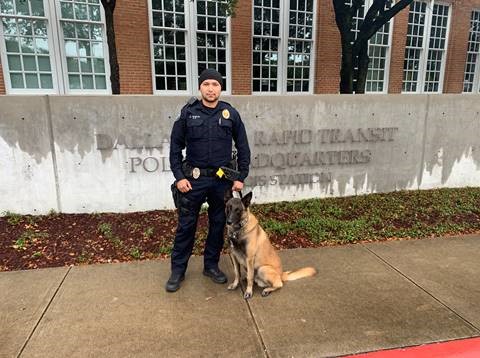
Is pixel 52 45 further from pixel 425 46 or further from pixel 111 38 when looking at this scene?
pixel 425 46

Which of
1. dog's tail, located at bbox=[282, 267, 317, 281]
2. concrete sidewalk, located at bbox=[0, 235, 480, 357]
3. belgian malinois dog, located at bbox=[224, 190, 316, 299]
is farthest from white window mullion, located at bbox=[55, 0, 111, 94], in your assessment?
dog's tail, located at bbox=[282, 267, 317, 281]

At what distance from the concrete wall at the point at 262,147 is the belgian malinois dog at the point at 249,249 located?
7.96 ft

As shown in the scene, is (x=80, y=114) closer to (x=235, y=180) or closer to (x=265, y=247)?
(x=235, y=180)

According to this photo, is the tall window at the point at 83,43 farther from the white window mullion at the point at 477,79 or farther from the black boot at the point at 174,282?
the white window mullion at the point at 477,79

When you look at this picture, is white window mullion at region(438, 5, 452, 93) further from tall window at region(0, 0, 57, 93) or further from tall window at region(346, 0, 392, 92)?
tall window at region(0, 0, 57, 93)

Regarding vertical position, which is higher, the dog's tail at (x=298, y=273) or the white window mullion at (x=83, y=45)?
the white window mullion at (x=83, y=45)

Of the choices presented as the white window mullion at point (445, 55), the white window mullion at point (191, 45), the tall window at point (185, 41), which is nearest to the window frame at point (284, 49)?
the tall window at point (185, 41)

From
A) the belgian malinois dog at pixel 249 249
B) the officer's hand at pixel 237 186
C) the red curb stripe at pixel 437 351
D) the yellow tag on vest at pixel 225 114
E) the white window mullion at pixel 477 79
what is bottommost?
the red curb stripe at pixel 437 351

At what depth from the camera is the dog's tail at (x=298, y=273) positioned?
348 centimetres

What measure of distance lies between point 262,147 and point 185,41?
702 centimetres

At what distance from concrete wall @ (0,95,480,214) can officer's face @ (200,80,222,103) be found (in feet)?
7.32

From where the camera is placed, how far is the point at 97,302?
3107mm

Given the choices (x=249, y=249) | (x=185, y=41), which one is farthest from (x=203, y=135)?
(x=185, y=41)

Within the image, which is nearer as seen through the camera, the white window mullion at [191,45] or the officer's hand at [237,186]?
the officer's hand at [237,186]
